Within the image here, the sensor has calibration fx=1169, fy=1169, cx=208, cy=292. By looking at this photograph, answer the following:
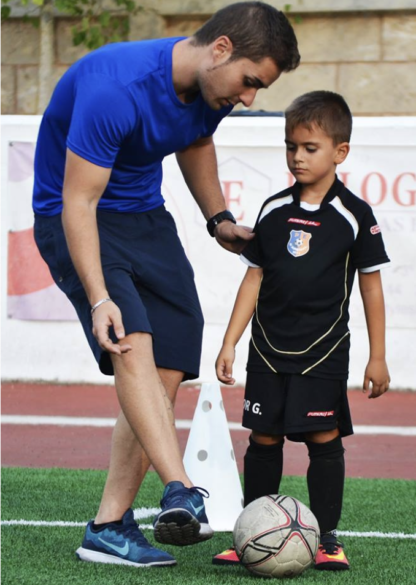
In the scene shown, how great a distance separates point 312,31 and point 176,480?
974cm

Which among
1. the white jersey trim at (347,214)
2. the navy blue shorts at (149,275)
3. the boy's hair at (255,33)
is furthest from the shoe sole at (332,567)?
the boy's hair at (255,33)

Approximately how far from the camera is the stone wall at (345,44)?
41.7ft

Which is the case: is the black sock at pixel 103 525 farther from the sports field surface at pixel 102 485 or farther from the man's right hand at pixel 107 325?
the man's right hand at pixel 107 325

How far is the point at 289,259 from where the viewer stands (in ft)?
14.5

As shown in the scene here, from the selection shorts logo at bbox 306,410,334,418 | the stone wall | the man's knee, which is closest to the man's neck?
the man's knee

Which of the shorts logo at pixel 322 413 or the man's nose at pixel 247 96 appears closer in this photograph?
the man's nose at pixel 247 96

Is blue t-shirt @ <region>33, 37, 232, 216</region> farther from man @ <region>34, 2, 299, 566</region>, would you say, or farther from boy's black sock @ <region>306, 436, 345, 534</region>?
boy's black sock @ <region>306, 436, 345, 534</region>

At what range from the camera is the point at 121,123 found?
3.98m

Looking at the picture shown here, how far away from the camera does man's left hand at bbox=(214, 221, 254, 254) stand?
4.53m

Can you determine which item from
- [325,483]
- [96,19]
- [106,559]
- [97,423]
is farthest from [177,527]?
[96,19]

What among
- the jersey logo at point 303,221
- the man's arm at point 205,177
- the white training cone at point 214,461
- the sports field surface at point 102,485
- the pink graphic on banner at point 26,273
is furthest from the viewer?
the pink graphic on banner at point 26,273

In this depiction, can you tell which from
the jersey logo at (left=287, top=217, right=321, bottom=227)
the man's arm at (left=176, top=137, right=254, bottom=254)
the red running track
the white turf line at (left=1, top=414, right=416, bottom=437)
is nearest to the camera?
the jersey logo at (left=287, top=217, right=321, bottom=227)

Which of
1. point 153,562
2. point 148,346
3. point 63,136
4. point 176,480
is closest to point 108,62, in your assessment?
point 63,136

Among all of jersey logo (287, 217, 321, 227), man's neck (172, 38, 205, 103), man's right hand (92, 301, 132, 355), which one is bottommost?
man's right hand (92, 301, 132, 355)
